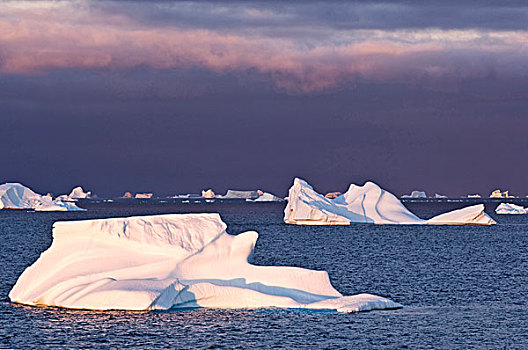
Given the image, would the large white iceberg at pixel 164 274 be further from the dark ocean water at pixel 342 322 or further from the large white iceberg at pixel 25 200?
the large white iceberg at pixel 25 200

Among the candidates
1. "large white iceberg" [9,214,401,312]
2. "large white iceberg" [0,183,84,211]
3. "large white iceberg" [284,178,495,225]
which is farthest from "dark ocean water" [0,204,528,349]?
"large white iceberg" [0,183,84,211]

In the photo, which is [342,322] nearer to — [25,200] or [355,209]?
[355,209]

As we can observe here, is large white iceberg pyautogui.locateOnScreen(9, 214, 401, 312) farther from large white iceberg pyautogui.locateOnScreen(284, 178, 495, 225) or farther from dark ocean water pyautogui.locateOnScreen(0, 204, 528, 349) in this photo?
large white iceberg pyautogui.locateOnScreen(284, 178, 495, 225)

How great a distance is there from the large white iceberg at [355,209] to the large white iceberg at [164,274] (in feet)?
192

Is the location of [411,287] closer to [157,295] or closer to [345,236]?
[157,295]

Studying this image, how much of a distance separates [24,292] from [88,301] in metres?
3.83

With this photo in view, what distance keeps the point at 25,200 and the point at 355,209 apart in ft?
376

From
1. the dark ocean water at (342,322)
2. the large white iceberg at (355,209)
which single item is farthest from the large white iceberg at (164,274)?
the large white iceberg at (355,209)

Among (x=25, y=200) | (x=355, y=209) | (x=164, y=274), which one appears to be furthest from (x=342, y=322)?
(x=25, y=200)

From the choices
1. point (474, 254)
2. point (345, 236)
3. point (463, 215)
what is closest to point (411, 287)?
point (474, 254)

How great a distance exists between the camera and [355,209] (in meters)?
94.4

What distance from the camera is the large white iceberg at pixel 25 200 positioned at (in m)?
174

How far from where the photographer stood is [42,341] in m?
23.4

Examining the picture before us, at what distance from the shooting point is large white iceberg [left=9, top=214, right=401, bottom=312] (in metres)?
27.5
